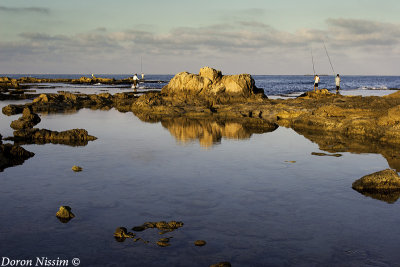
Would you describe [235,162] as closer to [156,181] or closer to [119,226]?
[156,181]

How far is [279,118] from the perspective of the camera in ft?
104

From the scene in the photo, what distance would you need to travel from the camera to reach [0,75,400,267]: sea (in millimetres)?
8133

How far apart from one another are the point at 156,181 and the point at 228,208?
3.59 m

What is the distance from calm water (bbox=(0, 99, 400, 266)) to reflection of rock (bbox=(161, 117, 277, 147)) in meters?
3.43

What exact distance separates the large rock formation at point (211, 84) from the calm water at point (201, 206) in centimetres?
2142

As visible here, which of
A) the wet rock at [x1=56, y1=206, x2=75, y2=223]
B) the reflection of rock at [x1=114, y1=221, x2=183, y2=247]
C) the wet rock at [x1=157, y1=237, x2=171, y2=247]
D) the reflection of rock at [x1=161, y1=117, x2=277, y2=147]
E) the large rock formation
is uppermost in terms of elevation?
the large rock formation

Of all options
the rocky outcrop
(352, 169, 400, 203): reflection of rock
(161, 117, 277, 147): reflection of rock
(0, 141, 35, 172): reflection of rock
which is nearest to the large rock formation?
(161, 117, 277, 147): reflection of rock

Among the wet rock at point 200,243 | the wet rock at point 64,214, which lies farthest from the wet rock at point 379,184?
the wet rock at point 64,214

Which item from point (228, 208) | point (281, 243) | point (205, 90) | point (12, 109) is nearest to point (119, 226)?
point (228, 208)

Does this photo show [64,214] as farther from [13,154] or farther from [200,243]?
[13,154]

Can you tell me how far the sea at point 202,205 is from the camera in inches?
320

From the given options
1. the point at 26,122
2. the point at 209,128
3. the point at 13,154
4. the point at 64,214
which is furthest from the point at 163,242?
the point at 26,122

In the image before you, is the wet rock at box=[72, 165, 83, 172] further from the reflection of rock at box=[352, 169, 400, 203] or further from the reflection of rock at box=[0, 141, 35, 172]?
the reflection of rock at box=[352, 169, 400, 203]

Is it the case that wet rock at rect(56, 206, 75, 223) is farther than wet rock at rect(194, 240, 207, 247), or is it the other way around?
wet rock at rect(56, 206, 75, 223)
